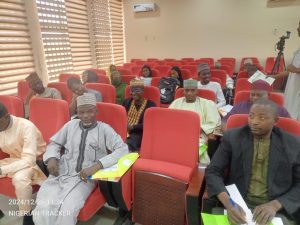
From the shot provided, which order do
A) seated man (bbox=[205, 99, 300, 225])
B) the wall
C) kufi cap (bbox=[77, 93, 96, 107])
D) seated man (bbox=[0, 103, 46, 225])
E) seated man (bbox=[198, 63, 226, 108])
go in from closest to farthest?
seated man (bbox=[205, 99, 300, 225]), seated man (bbox=[0, 103, 46, 225]), kufi cap (bbox=[77, 93, 96, 107]), seated man (bbox=[198, 63, 226, 108]), the wall

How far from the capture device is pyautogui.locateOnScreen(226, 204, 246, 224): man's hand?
128cm

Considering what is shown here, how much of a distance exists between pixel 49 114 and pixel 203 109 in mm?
1616

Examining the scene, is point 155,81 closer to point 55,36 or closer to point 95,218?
point 95,218

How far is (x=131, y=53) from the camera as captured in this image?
949cm

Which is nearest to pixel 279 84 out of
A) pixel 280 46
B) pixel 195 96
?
pixel 280 46

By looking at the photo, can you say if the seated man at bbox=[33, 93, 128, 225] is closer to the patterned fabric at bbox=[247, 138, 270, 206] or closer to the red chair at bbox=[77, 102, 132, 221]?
the red chair at bbox=[77, 102, 132, 221]

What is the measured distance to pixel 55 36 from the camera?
545 cm

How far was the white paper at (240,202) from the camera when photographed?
4.23 ft

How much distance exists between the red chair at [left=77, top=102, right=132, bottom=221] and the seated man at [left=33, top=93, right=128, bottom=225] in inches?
2.3

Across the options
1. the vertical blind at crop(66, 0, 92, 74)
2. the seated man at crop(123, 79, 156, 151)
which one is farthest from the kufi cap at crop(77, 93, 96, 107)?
the vertical blind at crop(66, 0, 92, 74)

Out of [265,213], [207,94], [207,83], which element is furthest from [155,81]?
[265,213]

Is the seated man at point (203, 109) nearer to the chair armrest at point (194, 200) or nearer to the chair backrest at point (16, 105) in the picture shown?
the chair armrest at point (194, 200)

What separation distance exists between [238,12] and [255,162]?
7.77 metres

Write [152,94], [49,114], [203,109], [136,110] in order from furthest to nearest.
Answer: [152,94] → [136,110] → [203,109] → [49,114]
